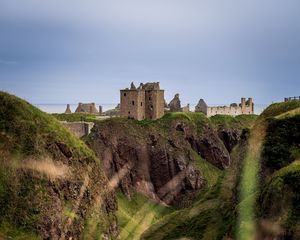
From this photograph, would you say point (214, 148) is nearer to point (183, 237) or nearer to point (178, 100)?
point (178, 100)

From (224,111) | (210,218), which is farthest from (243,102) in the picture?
(210,218)

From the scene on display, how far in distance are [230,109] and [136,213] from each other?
198ft

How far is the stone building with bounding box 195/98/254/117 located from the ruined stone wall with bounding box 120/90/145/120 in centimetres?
3010

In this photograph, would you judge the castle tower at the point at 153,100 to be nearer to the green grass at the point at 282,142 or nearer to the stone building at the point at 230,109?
the stone building at the point at 230,109

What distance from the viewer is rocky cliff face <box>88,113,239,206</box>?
11388cm

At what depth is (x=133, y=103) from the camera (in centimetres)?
12481

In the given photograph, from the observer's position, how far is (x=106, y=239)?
70688 millimetres

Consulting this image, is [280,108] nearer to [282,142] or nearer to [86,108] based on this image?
[282,142]

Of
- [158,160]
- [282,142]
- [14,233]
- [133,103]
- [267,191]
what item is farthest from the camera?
[133,103]

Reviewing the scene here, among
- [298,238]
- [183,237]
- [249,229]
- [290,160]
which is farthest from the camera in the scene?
[183,237]

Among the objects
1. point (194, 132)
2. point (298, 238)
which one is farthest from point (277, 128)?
point (194, 132)

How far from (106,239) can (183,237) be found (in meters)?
9.15

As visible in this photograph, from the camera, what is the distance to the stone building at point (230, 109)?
6033 inches

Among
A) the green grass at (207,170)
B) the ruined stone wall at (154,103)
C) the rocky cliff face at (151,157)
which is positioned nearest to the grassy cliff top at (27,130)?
the rocky cliff face at (151,157)
